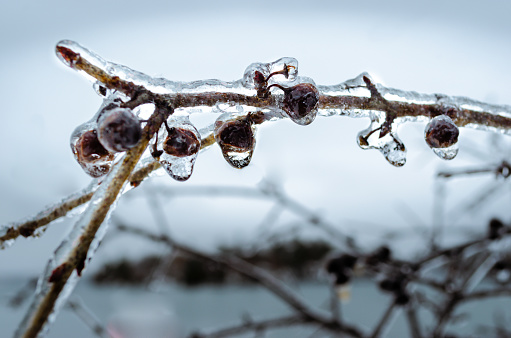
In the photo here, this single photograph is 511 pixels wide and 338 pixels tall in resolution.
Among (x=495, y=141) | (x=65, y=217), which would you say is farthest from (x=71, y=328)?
(x=65, y=217)

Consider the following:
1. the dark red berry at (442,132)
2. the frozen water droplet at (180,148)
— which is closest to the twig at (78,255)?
the frozen water droplet at (180,148)

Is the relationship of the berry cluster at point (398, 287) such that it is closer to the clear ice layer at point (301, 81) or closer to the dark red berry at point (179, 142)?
the clear ice layer at point (301, 81)

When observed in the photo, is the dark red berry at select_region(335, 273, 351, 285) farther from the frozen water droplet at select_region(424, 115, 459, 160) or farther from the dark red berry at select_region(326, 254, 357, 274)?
the frozen water droplet at select_region(424, 115, 459, 160)

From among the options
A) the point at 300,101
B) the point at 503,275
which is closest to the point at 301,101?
the point at 300,101

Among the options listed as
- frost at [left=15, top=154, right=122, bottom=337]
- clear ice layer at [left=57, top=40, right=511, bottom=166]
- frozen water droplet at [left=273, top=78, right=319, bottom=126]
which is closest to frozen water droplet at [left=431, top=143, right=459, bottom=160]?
clear ice layer at [left=57, top=40, right=511, bottom=166]

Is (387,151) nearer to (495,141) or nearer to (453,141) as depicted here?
(453,141)

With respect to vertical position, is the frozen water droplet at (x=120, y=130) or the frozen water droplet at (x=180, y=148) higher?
the frozen water droplet at (x=180, y=148)

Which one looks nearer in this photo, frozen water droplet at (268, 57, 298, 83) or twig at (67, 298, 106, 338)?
frozen water droplet at (268, 57, 298, 83)

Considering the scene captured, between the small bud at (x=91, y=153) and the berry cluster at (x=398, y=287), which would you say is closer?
the small bud at (x=91, y=153)
